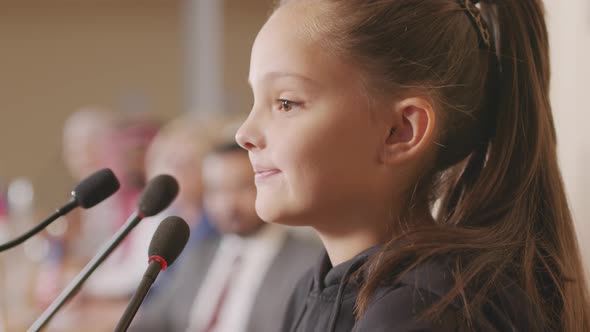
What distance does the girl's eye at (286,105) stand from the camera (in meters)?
0.89

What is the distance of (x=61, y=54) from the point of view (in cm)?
500

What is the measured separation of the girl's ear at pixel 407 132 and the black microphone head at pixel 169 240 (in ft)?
0.86

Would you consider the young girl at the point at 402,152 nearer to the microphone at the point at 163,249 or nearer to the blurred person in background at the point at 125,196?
the microphone at the point at 163,249

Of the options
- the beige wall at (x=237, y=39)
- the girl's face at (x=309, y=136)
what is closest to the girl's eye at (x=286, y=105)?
the girl's face at (x=309, y=136)

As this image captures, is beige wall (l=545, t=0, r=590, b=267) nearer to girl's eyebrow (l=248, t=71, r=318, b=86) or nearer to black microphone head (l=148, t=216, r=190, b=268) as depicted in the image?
girl's eyebrow (l=248, t=71, r=318, b=86)

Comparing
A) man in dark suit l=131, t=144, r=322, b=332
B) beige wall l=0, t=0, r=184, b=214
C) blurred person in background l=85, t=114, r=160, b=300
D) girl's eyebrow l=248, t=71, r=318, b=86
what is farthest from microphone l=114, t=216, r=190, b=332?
beige wall l=0, t=0, r=184, b=214

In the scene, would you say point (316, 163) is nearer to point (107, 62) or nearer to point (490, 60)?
point (490, 60)

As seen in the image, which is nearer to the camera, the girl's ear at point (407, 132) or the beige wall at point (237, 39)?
the girl's ear at point (407, 132)

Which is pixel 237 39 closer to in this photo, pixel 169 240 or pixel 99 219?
pixel 99 219

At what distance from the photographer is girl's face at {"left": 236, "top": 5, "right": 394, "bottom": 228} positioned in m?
0.87

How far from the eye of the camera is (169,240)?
819 mm

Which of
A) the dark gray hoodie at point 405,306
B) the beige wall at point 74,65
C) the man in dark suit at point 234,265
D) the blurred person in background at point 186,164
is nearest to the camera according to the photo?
the dark gray hoodie at point 405,306

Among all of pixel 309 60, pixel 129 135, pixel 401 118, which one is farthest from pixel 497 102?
pixel 129 135

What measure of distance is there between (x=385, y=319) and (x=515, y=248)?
24cm
